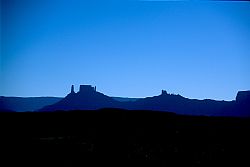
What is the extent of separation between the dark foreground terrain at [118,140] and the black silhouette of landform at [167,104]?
312 ft

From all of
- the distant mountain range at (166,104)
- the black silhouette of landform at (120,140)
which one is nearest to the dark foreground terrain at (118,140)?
the black silhouette of landform at (120,140)

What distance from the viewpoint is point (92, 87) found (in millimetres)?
124500

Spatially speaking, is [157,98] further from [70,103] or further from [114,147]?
[114,147]

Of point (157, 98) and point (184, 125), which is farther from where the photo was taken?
point (157, 98)

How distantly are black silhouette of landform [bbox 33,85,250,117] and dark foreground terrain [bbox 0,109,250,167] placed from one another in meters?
95.2

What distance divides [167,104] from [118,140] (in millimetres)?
104329

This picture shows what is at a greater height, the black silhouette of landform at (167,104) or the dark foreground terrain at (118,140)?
the black silhouette of landform at (167,104)

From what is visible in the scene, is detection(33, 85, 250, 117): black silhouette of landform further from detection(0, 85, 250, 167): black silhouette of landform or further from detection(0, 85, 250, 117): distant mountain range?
detection(0, 85, 250, 167): black silhouette of landform

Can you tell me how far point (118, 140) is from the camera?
11.1 metres

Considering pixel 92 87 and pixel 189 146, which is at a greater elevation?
pixel 92 87

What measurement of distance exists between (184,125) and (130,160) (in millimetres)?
5999

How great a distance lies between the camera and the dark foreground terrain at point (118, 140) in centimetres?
899

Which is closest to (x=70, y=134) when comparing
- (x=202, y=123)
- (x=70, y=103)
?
(x=202, y=123)

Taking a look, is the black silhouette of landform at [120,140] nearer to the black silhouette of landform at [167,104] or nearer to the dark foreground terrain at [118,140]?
the dark foreground terrain at [118,140]
